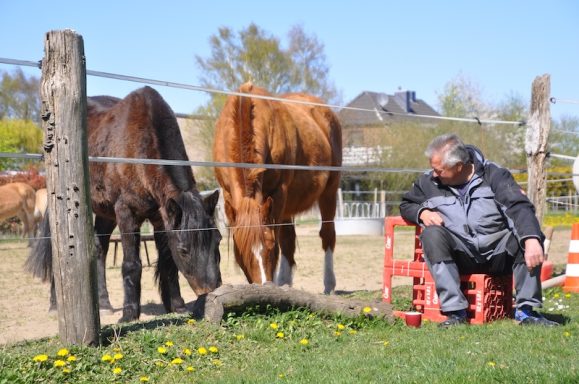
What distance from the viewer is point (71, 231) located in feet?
13.5

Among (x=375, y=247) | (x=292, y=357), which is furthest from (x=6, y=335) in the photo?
(x=375, y=247)

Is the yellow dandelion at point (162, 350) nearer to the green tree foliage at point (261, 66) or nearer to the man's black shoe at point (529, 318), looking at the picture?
the man's black shoe at point (529, 318)

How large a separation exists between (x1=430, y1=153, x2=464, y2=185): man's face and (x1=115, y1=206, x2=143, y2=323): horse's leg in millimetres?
2970

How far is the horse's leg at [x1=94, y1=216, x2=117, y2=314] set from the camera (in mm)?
7896

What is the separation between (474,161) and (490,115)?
3222 centimetres

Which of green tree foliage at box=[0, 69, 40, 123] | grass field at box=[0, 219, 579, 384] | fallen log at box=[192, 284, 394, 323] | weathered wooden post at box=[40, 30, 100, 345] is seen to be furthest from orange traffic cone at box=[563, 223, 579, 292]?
green tree foliage at box=[0, 69, 40, 123]

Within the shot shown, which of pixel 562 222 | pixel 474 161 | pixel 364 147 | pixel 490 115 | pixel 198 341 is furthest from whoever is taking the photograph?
pixel 490 115

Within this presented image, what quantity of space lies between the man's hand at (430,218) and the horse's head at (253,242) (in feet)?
5.83

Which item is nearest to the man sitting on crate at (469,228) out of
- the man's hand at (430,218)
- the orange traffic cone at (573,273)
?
the man's hand at (430,218)

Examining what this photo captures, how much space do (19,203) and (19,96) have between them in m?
17.5

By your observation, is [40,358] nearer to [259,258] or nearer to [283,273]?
[259,258]

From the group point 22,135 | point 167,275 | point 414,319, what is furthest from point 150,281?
point 22,135

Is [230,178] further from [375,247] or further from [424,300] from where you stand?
[375,247]

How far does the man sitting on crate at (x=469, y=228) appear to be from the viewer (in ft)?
16.5
